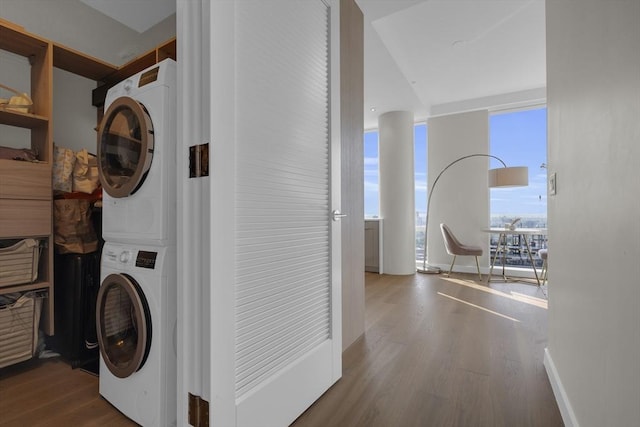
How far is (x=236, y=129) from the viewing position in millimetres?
1090

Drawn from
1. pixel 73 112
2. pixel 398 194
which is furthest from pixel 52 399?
pixel 398 194

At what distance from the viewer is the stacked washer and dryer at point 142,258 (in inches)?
50.0

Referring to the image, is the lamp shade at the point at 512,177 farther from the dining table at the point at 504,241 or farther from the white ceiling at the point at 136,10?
the white ceiling at the point at 136,10

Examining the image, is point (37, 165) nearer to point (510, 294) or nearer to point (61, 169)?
point (61, 169)

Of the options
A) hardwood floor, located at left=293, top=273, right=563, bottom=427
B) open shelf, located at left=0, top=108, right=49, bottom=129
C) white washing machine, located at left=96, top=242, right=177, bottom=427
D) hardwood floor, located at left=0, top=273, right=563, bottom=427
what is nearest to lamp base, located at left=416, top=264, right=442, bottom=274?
hardwood floor, located at left=293, top=273, right=563, bottom=427

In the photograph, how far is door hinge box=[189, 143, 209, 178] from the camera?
3.30 feet

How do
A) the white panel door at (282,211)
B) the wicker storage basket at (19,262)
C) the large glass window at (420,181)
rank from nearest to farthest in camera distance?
the white panel door at (282,211), the wicker storage basket at (19,262), the large glass window at (420,181)

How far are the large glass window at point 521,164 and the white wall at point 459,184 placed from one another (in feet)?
0.57

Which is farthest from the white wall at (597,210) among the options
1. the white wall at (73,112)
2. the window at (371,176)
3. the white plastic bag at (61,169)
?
the window at (371,176)

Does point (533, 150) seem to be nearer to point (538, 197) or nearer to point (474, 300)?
point (538, 197)

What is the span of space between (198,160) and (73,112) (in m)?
2.17

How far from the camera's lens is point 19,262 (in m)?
1.78

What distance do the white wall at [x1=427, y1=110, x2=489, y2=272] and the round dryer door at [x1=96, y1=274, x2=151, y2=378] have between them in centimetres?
474

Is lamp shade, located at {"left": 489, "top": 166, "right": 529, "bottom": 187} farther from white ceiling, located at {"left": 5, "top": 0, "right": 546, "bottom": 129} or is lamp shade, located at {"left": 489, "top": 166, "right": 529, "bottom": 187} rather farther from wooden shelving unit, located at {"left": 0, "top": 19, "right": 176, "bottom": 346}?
wooden shelving unit, located at {"left": 0, "top": 19, "right": 176, "bottom": 346}
